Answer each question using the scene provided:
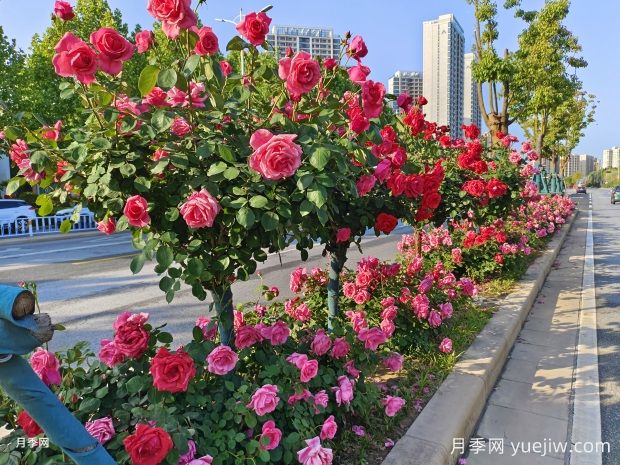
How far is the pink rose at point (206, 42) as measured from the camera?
1.83 m

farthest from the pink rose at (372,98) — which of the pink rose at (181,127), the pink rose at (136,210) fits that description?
the pink rose at (136,210)

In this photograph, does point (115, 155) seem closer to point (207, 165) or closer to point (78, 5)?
point (207, 165)

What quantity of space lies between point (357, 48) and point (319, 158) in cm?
116

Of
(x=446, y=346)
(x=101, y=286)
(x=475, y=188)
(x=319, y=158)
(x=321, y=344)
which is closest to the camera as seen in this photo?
(x=319, y=158)

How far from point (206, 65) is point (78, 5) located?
89.0 ft

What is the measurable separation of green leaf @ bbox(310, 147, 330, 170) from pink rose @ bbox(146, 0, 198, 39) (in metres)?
0.69

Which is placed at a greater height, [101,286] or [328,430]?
[328,430]

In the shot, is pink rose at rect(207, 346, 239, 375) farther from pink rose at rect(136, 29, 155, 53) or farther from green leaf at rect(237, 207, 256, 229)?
pink rose at rect(136, 29, 155, 53)

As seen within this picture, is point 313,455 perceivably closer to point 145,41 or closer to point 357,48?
point 145,41

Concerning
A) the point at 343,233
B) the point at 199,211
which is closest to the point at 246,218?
the point at 199,211

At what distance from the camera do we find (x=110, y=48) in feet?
5.28

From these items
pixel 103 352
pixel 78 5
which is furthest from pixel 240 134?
pixel 78 5

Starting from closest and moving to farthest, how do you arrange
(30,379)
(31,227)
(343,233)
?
(30,379)
(343,233)
(31,227)

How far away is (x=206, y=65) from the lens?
1879 millimetres
